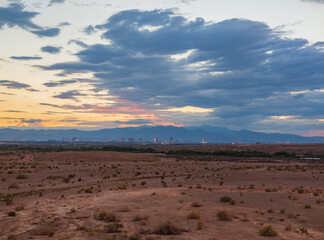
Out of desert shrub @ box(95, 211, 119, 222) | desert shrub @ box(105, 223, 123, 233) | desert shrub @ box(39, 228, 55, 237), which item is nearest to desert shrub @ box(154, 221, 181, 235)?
desert shrub @ box(105, 223, 123, 233)

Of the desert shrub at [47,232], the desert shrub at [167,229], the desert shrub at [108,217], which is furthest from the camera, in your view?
the desert shrub at [108,217]

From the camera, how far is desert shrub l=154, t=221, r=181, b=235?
15523 millimetres

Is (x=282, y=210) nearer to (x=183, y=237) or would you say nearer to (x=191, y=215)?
(x=191, y=215)

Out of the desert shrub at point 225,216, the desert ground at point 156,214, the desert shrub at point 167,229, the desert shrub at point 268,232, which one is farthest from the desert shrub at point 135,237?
the desert shrub at point 225,216

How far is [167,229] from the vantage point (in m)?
15.6

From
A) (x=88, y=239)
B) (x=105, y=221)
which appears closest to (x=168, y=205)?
(x=105, y=221)

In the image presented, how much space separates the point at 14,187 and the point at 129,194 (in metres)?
13.0

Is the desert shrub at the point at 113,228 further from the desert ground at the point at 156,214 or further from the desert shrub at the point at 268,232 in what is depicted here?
the desert shrub at the point at 268,232

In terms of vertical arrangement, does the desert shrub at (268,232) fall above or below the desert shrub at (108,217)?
above

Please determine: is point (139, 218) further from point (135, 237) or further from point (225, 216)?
point (225, 216)

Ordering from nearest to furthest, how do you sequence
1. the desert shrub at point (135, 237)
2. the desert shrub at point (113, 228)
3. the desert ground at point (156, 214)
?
the desert shrub at point (135, 237), the desert ground at point (156, 214), the desert shrub at point (113, 228)

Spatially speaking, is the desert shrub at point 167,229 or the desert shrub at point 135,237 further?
the desert shrub at point 167,229

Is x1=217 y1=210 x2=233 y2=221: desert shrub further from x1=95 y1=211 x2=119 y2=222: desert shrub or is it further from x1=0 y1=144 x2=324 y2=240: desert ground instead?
x1=95 y1=211 x2=119 y2=222: desert shrub

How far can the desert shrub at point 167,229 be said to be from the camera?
15523mm
